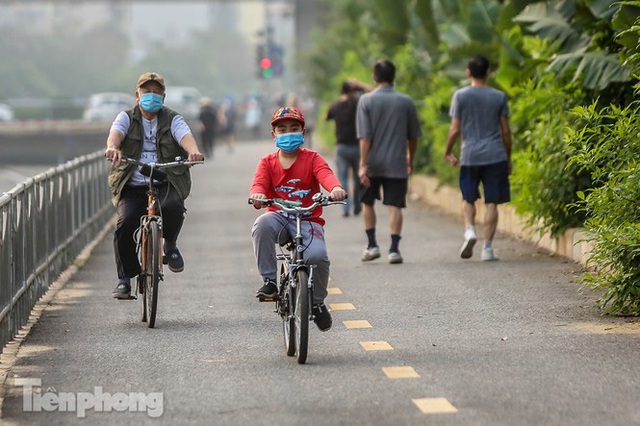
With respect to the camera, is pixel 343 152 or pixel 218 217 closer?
pixel 343 152

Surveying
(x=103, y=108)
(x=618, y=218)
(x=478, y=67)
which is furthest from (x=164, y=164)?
(x=103, y=108)

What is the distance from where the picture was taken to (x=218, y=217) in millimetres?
24172

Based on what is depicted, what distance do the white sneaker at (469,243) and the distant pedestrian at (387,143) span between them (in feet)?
2.11

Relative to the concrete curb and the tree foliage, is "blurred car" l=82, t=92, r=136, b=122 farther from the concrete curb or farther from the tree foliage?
the concrete curb

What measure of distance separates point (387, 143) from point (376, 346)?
548 cm

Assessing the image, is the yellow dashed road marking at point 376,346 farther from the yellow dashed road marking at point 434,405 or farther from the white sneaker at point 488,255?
the white sneaker at point 488,255

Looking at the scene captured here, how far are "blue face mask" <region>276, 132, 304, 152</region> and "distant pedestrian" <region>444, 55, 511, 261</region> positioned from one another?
17.6 feet

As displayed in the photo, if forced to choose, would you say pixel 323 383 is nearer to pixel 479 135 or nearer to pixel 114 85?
pixel 479 135

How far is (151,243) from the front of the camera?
39.1 ft

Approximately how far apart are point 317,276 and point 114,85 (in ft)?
419

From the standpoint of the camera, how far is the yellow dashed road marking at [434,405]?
8.27 m

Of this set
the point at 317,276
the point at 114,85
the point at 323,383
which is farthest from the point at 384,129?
the point at 114,85

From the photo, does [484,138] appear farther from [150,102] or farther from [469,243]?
[150,102]

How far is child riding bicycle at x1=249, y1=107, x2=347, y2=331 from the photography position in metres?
10.2
